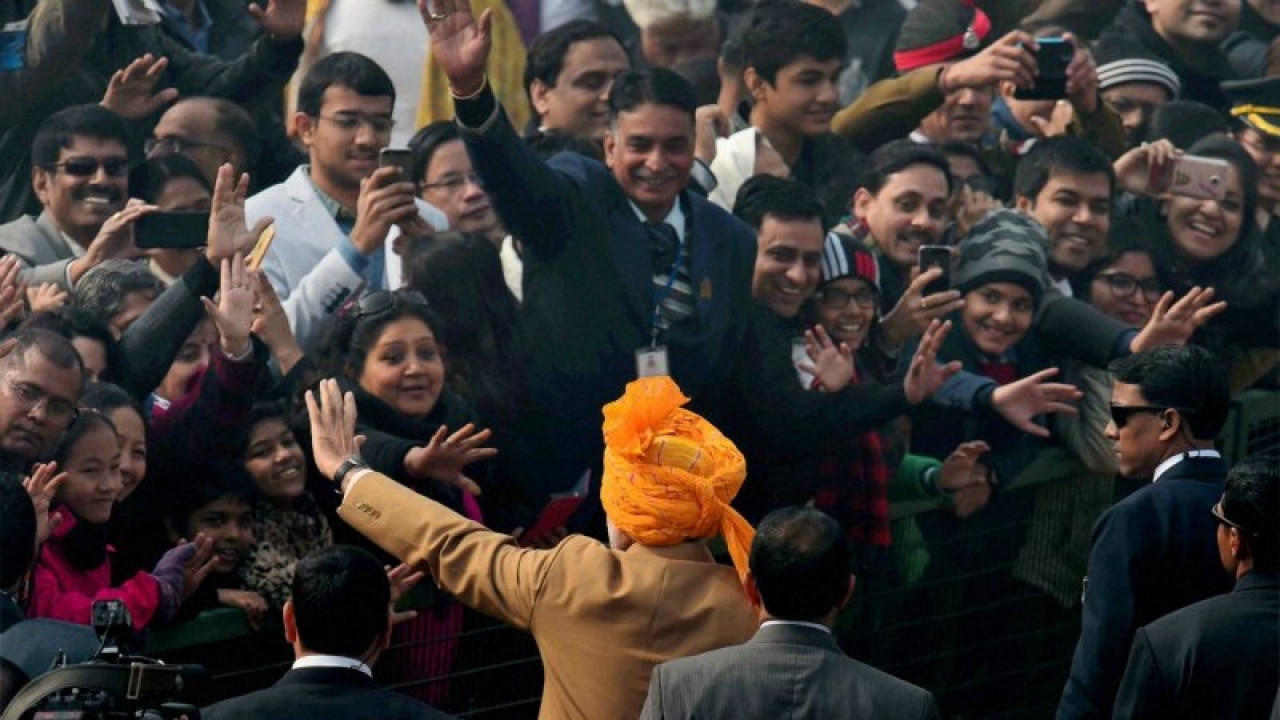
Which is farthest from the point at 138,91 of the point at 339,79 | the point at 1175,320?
the point at 1175,320

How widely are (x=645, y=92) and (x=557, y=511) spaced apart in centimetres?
128

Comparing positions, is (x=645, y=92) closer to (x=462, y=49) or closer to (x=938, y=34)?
(x=462, y=49)

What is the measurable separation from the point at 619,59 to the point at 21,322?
2203mm

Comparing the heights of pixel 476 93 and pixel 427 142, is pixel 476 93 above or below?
above

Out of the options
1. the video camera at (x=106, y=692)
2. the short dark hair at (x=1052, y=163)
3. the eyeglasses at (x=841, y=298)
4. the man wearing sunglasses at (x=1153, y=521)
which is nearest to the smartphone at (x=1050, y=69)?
the short dark hair at (x=1052, y=163)

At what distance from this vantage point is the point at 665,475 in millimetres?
5004

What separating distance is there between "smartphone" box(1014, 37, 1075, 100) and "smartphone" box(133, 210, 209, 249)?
3512 millimetres

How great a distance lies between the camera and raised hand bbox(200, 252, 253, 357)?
6547 mm

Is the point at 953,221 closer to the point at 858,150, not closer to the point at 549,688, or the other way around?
the point at 858,150

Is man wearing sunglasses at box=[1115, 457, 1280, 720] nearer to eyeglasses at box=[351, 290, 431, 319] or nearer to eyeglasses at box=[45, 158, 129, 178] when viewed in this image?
eyeglasses at box=[351, 290, 431, 319]

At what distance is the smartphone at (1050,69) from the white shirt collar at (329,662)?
200 inches

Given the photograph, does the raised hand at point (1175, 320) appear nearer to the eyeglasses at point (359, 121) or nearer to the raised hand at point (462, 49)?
the raised hand at point (462, 49)

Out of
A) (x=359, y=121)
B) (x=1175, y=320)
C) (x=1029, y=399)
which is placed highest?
(x=359, y=121)

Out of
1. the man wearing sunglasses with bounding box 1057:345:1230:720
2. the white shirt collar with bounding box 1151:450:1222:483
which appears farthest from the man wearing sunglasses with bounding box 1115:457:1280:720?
the white shirt collar with bounding box 1151:450:1222:483
